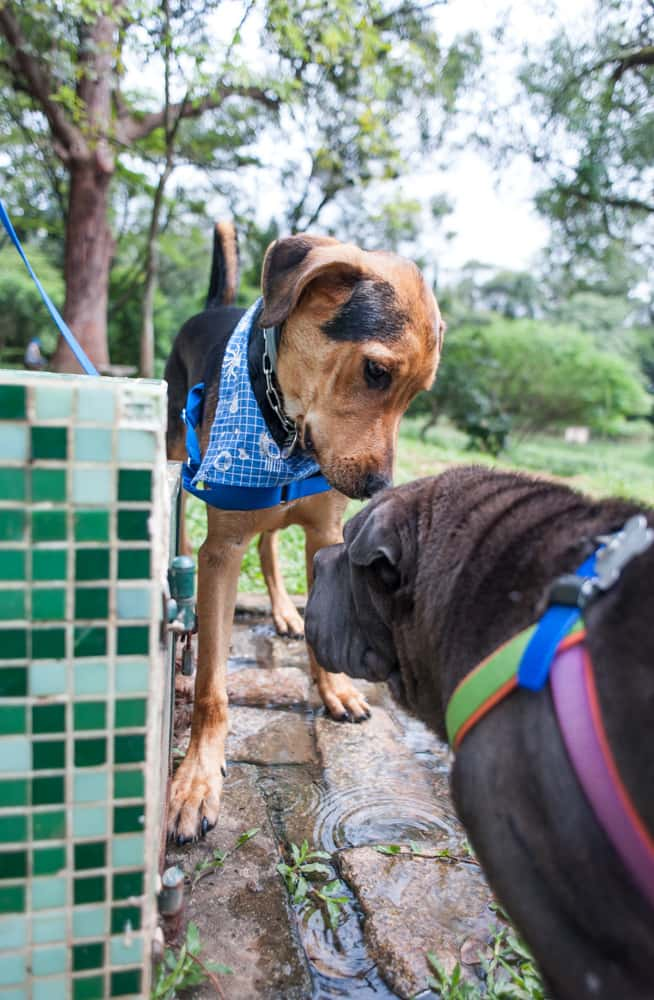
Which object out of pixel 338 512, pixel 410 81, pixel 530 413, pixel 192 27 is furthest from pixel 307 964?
pixel 530 413

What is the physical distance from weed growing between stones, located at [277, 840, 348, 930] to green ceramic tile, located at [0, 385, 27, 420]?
1.81 m

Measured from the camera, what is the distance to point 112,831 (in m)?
1.48

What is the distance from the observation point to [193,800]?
2711 millimetres

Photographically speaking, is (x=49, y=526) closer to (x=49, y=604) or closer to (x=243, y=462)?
(x=49, y=604)

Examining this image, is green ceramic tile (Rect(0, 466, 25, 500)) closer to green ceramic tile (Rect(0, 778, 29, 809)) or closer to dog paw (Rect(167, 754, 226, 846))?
green ceramic tile (Rect(0, 778, 29, 809))

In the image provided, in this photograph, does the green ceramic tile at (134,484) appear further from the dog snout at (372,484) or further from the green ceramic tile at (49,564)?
the dog snout at (372,484)

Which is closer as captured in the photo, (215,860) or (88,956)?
(88,956)

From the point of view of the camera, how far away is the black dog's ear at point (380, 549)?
1975 millimetres

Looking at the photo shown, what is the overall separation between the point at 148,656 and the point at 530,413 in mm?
25843

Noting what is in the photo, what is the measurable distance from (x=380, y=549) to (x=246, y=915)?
1.24 m

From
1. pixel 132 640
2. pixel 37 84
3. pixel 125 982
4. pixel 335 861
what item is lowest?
pixel 335 861

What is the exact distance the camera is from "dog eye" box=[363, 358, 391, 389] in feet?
10.0

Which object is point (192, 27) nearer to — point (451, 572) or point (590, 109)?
point (590, 109)

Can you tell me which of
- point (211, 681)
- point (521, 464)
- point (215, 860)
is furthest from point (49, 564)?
point (521, 464)
